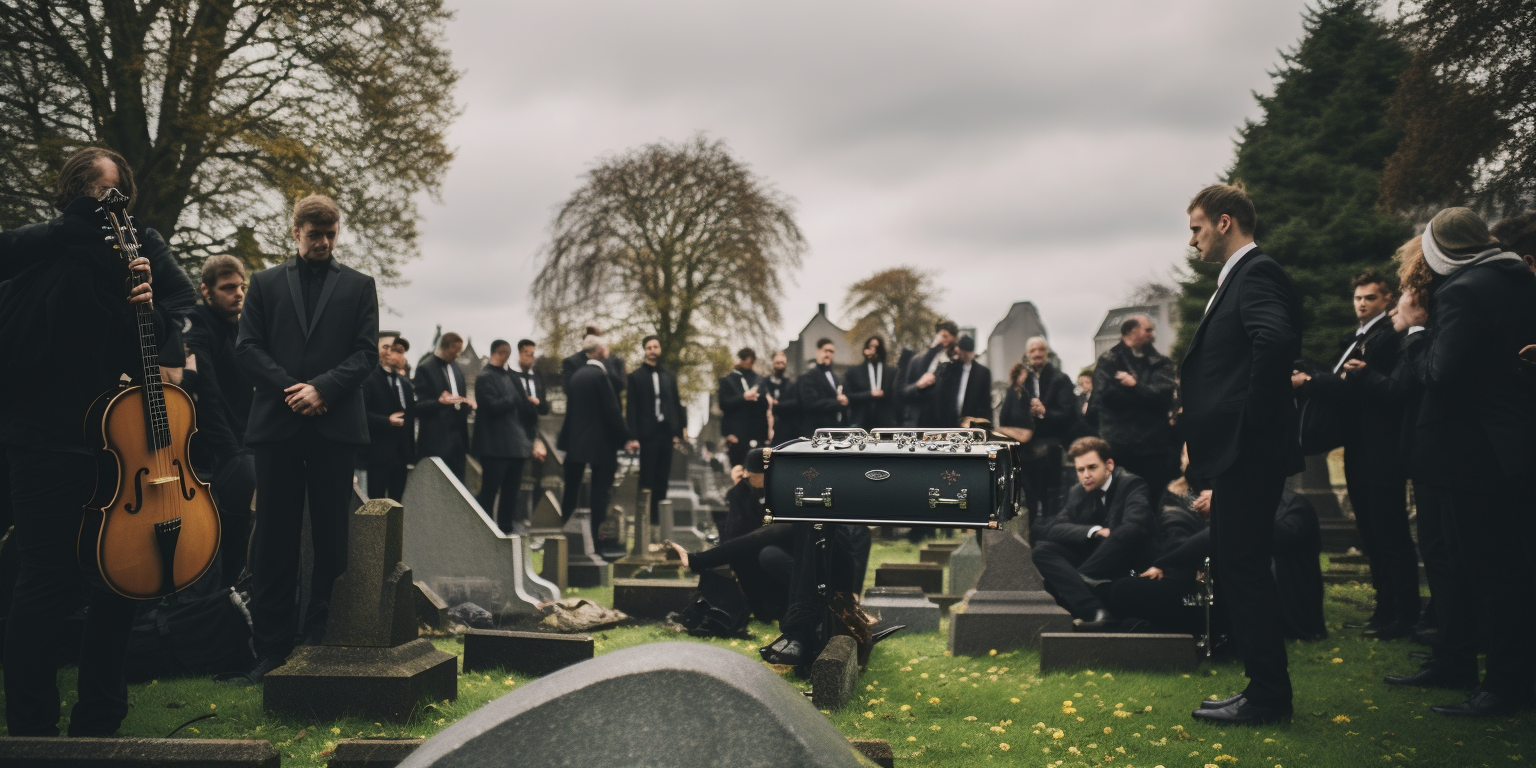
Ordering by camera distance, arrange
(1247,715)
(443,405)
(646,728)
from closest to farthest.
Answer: (646,728) → (1247,715) → (443,405)

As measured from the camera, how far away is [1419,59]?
17469 mm

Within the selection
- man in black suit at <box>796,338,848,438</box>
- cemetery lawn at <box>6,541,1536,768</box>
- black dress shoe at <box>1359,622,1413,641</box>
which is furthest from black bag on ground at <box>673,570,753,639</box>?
man in black suit at <box>796,338,848,438</box>

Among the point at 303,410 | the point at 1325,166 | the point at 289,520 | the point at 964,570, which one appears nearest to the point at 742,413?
the point at 964,570

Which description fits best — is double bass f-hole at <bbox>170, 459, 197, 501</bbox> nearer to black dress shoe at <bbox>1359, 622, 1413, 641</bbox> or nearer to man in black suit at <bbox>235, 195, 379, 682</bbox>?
man in black suit at <bbox>235, 195, 379, 682</bbox>

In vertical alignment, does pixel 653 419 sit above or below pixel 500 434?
above

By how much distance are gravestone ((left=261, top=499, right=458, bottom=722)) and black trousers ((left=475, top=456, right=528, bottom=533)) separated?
6.62m

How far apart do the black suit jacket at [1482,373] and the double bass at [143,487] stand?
5.40 meters

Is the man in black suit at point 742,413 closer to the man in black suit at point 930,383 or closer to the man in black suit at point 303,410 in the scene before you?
the man in black suit at point 930,383

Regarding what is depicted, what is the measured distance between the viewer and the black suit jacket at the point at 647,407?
12.3 metres

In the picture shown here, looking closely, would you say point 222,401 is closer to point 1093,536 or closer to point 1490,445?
point 1093,536

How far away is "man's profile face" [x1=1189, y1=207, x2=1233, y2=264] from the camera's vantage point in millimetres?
4871

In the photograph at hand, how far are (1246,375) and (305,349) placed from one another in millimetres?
4579

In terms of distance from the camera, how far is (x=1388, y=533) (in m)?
6.82

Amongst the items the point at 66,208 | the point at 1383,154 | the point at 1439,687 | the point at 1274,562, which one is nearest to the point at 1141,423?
the point at 1274,562
